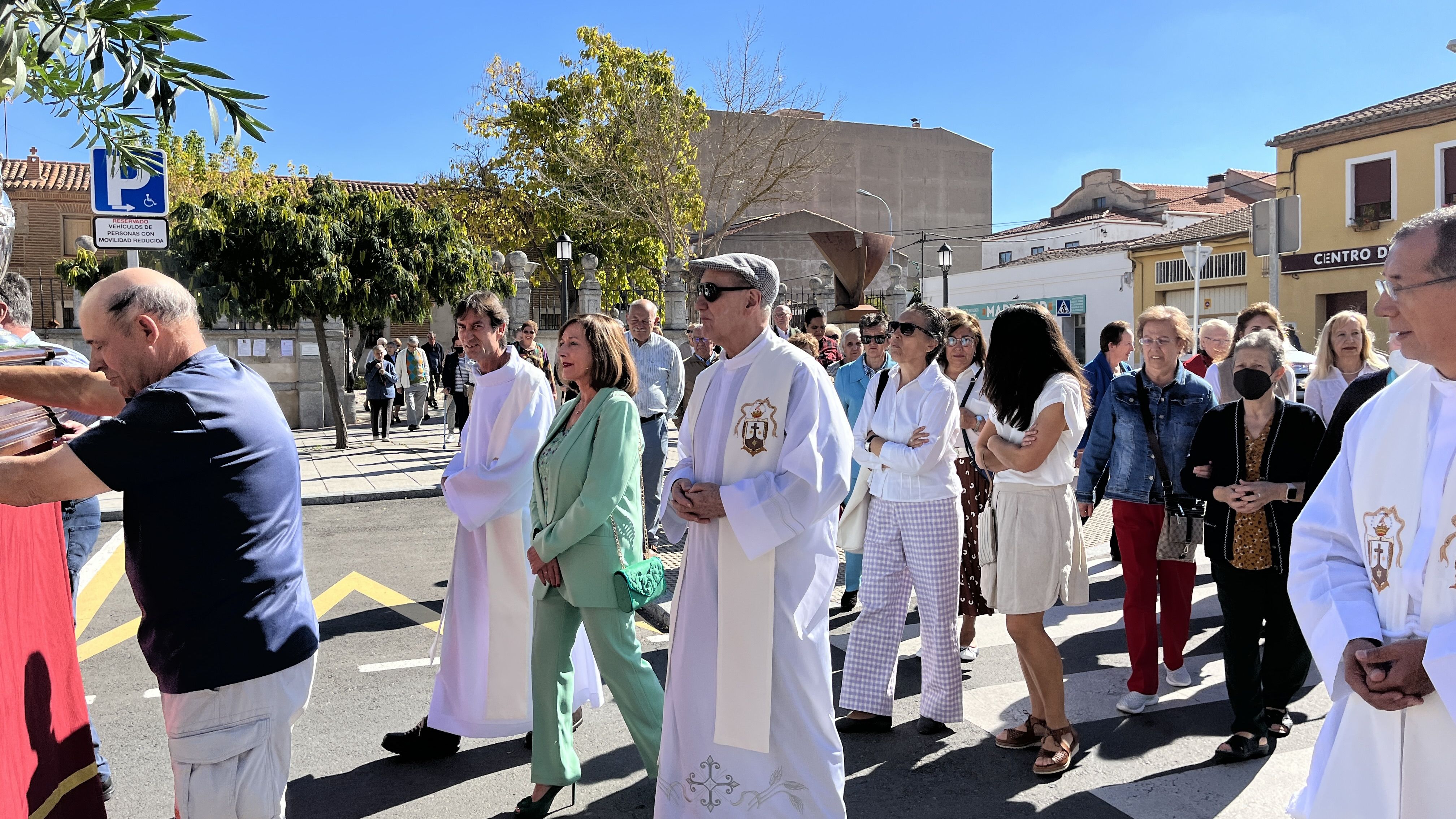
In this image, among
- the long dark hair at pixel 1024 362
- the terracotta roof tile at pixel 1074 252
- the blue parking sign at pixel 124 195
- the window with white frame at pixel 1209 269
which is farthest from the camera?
the terracotta roof tile at pixel 1074 252

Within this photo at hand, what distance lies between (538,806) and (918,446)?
89.3 inches

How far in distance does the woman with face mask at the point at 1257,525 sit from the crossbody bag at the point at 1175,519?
33 centimetres

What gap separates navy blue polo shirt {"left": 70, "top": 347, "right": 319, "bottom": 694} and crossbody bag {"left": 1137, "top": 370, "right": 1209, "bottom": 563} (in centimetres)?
389

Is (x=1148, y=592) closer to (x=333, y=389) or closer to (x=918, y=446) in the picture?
(x=918, y=446)

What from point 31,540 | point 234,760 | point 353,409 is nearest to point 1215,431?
point 234,760

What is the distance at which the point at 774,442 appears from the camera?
3279mm

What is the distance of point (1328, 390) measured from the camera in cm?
610

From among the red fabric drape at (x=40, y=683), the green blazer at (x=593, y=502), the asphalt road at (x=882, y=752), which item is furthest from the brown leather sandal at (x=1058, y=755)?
the red fabric drape at (x=40, y=683)

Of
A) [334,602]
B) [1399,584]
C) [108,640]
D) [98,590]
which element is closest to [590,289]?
[98,590]

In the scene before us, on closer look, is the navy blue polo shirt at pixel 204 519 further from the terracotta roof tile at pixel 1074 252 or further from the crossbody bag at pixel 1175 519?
the terracotta roof tile at pixel 1074 252

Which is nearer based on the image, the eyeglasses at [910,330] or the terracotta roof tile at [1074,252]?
the eyeglasses at [910,330]

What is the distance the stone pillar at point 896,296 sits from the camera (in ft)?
98.0

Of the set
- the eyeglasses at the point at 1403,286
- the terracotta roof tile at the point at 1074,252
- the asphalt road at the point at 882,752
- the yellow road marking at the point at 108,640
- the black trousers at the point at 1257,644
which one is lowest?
the asphalt road at the point at 882,752

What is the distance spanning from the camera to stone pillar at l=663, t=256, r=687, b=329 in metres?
24.1
